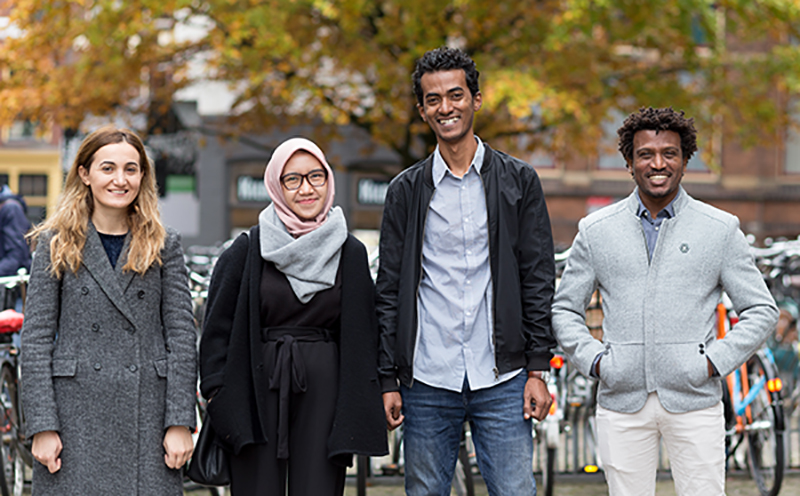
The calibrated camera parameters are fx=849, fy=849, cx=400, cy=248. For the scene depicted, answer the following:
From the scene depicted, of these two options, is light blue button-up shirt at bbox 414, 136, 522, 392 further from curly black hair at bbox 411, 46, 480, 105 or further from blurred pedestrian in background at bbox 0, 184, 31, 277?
blurred pedestrian in background at bbox 0, 184, 31, 277

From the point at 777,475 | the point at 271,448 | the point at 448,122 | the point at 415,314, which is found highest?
the point at 448,122

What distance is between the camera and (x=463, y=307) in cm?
320

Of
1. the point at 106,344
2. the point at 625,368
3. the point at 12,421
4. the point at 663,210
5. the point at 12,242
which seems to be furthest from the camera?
the point at 12,242

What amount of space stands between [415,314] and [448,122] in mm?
741

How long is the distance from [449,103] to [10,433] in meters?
3.51

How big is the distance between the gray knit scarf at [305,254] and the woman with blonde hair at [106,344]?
15.3 inches

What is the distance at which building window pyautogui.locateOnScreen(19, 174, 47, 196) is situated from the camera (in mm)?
24375

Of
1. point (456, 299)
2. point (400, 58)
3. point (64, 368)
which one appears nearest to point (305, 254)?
point (456, 299)

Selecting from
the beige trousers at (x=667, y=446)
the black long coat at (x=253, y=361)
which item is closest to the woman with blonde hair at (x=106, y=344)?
the black long coat at (x=253, y=361)

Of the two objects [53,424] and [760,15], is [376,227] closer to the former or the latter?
[760,15]

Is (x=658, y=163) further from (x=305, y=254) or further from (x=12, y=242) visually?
(x=12, y=242)

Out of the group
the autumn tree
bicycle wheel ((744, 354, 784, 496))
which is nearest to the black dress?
bicycle wheel ((744, 354, 784, 496))

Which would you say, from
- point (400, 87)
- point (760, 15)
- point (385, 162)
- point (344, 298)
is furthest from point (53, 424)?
point (385, 162)

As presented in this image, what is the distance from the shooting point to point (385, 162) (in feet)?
59.1
